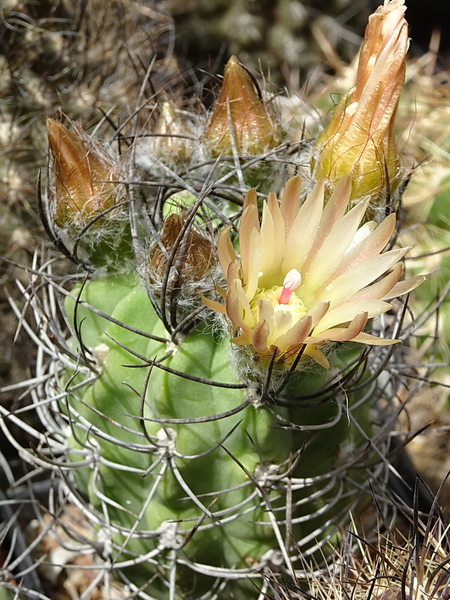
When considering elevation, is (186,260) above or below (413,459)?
above

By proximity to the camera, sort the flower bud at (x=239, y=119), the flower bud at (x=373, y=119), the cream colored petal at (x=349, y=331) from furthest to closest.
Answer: the flower bud at (x=239, y=119)
the flower bud at (x=373, y=119)
the cream colored petal at (x=349, y=331)

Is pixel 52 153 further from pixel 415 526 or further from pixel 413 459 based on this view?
pixel 413 459

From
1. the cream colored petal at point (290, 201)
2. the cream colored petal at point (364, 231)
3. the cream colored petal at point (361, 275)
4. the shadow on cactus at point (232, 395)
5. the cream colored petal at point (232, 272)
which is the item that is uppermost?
the cream colored petal at point (290, 201)

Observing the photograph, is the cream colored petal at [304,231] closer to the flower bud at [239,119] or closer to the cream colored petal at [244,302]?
the cream colored petal at [244,302]

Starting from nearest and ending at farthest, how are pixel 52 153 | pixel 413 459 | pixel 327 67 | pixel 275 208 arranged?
pixel 275 208
pixel 52 153
pixel 413 459
pixel 327 67

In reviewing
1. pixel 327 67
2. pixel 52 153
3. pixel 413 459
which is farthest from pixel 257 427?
pixel 327 67

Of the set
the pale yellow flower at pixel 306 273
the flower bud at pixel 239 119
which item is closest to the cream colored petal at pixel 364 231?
the pale yellow flower at pixel 306 273
